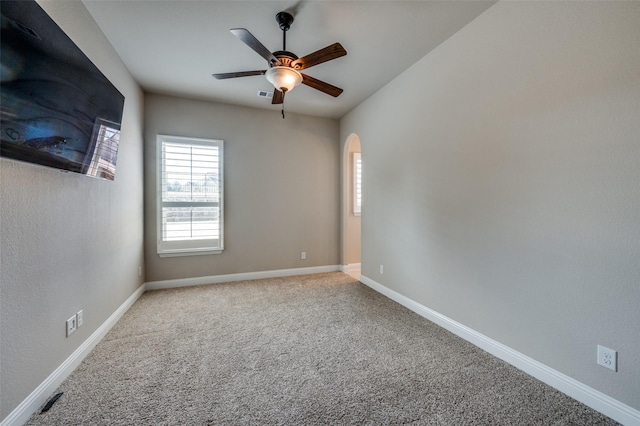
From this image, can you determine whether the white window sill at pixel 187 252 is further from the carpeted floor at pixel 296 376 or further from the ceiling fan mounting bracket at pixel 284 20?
the ceiling fan mounting bracket at pixel 284 20

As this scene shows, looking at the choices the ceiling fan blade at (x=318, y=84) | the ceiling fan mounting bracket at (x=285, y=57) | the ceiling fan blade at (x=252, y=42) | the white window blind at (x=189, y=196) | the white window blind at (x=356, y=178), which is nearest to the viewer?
the ceiling fan blade at (x=252, y=42)

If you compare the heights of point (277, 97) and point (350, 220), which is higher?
point (277, 97)

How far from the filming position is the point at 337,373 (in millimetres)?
1884

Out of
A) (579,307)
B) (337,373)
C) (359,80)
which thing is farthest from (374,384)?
(359,80)

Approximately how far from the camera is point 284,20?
85.4 inches

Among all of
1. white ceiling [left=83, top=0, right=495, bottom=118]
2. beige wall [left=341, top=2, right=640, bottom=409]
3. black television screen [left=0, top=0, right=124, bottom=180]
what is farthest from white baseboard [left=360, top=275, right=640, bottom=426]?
black television screen [left=0, top=0, right=124, bottom=180]

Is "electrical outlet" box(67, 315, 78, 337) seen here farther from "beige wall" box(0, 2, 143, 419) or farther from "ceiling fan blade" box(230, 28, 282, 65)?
"ceiling fan blade" box(230, 28, 282, 65)

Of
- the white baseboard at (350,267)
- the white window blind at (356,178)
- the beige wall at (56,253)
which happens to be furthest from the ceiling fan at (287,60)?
the white baseboard at (350,267)

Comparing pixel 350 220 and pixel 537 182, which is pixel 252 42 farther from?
pixel 350 220

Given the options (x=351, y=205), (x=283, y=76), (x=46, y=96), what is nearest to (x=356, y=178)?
(x=351, y=205)

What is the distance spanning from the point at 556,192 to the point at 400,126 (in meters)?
1.83

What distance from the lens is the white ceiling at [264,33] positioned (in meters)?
2.09

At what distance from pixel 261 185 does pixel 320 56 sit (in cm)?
258

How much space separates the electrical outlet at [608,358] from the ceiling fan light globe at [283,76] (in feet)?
9.05
